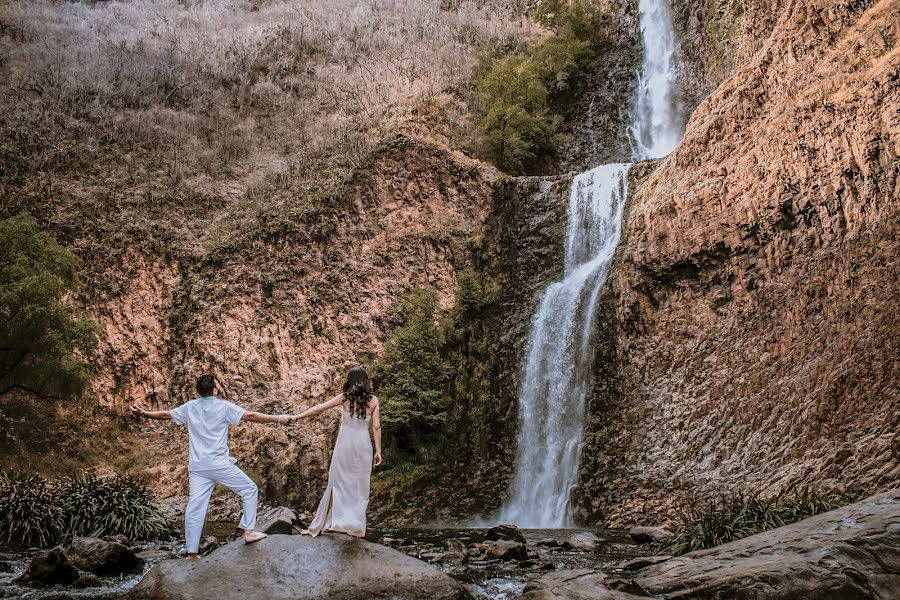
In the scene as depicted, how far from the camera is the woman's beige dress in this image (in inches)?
309

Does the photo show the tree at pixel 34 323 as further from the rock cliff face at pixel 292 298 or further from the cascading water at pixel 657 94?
the cascading water at pixel 657 94

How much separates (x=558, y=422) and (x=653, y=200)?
700cm

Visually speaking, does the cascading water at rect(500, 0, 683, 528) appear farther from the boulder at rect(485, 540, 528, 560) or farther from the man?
the man

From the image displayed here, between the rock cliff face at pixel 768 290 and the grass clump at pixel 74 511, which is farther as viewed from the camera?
the rock cliff face at pixel 768 290

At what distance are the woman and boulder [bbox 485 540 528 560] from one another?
13.1 feet

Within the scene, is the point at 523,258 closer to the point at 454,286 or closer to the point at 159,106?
the point at 454,286

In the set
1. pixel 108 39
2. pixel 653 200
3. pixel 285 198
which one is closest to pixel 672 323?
pixel 653 200

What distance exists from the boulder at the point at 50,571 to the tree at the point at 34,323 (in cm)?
1024

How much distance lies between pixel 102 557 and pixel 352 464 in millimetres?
4253

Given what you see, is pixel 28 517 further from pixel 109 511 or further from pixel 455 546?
pixel 455 546

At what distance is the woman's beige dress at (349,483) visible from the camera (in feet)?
25.8

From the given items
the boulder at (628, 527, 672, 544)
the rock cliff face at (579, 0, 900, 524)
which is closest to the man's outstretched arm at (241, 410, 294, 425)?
the boulder at (628, 527, 672, 544)

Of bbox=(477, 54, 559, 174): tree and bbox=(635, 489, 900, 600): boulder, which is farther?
bbox=(477, 54, 559, 174): tree

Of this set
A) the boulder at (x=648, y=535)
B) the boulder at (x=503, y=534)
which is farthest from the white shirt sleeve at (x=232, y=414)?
the boulder at (x=648, y=535)
